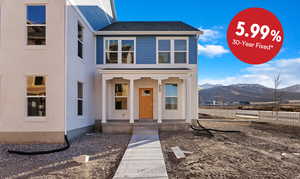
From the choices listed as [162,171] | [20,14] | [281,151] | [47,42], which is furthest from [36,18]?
[281,151]

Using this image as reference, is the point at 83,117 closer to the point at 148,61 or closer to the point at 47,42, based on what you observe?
the point at 47,42

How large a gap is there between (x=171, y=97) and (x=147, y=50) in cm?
332

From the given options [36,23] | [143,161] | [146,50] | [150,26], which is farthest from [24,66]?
[150,26]

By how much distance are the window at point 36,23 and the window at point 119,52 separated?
4.06m

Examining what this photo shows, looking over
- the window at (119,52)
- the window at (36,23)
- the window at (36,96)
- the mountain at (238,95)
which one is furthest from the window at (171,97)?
the mountain at (238,95)

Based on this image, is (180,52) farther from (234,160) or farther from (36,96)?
(36,96)

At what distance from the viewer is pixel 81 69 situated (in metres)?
9.23

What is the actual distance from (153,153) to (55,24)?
6.53m

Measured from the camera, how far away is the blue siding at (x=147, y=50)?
37.1ft

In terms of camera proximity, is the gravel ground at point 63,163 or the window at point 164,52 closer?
the gravel ground at point 63,163

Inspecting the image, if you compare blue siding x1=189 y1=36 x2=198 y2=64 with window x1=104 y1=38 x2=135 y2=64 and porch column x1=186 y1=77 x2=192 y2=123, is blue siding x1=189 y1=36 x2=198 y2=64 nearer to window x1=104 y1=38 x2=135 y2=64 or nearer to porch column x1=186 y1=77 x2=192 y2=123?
porch column x1=186 y1=77 x2=192 y2=123

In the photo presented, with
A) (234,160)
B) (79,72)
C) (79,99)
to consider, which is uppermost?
(79,72)

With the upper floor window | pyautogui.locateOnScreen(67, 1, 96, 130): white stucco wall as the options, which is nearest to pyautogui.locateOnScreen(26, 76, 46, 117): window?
pyautogui.locateOnScreen(67, 1, 96, 130): white stucco wall

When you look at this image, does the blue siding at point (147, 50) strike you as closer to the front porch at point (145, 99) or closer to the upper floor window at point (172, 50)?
the upper floor window at point (172, 50)
